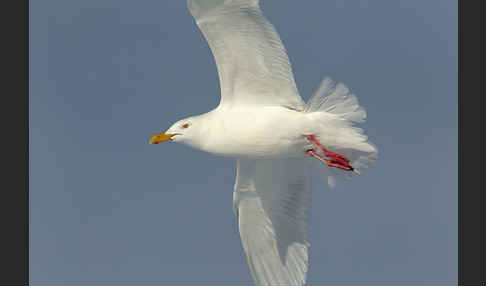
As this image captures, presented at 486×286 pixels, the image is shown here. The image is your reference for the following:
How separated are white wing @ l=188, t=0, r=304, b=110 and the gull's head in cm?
41

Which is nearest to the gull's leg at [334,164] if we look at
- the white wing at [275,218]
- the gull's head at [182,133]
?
the white wing at [275,218]

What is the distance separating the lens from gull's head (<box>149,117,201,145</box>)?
643cm

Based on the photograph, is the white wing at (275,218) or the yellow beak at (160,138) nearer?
the yellow beak at (160,138)

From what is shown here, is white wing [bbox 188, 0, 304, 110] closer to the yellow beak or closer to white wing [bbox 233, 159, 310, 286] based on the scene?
the yellow beak

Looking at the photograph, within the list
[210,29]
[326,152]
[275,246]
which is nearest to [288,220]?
[275,246]

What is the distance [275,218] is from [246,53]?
1.90 metres

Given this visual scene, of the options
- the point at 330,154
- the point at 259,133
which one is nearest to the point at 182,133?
the point at 259,133

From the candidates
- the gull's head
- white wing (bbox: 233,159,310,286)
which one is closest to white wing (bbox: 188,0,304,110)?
the gull's head

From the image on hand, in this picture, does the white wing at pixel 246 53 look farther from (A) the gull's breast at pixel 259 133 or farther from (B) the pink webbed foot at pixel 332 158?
(B) the pink webbed foot at pixel 332 158

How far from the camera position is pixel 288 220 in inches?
280

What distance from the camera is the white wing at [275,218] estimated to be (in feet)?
23.1

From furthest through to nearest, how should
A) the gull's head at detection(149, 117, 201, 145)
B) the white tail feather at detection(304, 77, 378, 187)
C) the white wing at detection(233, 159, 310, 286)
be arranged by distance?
1. the white wing at detection(233, 159, 310, 286)
2. the gull's head at detection(149, 117, 201, 145)
3. the white tail feather at detection(304, 77, 378, 187)

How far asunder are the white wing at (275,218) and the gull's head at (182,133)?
0.85m

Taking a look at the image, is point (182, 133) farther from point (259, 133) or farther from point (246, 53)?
point (246, 53)
